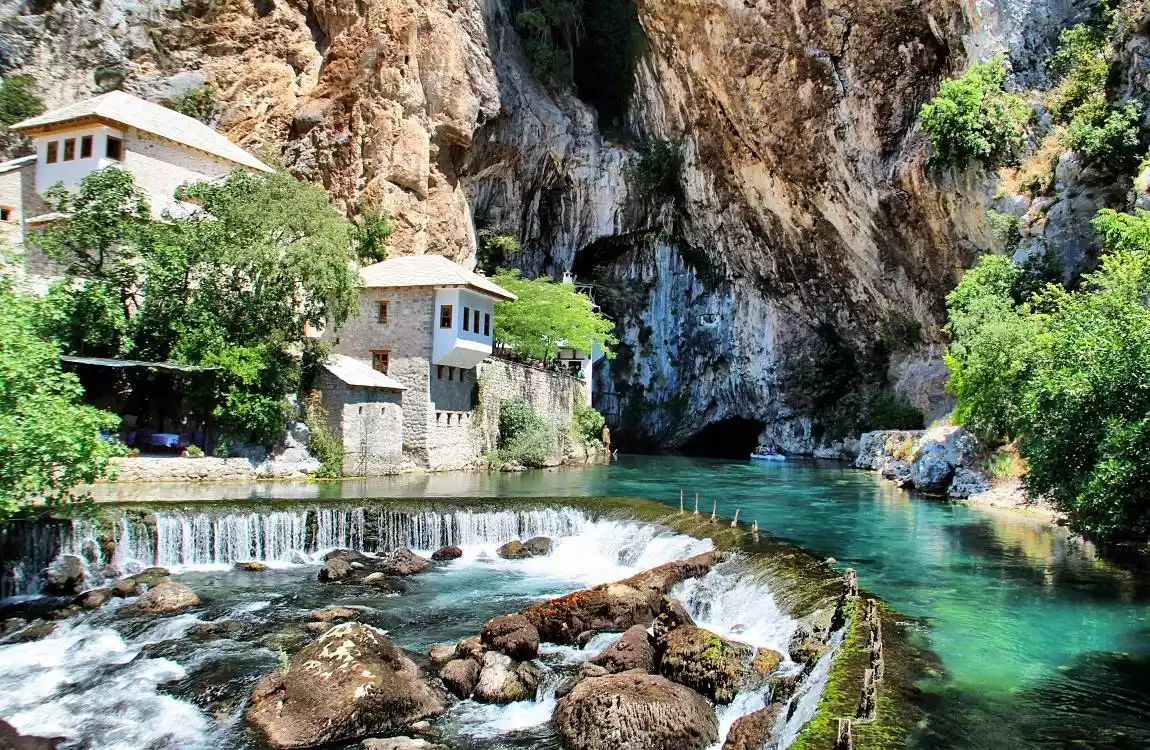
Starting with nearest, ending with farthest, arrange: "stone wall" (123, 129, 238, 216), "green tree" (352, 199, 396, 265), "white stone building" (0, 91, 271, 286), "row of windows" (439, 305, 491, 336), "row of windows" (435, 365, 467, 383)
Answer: "white stone building" (0, 91, 271, 286) < "stone wall" (123, 129, 238, 216) < "row of windows" (439, 305, 491, 336) < "row of windows" (435, 365, 467, 383) < "green tree" (352, 199, 396, 265)

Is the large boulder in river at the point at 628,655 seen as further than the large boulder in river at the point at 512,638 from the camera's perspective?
No

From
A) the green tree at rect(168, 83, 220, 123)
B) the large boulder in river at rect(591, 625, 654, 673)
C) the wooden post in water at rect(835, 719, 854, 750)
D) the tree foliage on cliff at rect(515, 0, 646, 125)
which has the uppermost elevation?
the tree foliage on cliff at rect(515, 0, 646, 125)

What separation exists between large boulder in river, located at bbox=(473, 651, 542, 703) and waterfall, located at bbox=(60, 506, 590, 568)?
299 inches

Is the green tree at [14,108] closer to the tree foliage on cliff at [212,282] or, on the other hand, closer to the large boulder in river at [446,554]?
the tree foliage on cliff at [212,282]

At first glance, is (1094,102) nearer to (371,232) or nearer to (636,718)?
(636,718)

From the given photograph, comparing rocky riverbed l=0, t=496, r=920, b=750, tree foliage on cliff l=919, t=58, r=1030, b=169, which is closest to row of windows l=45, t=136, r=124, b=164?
rocky riverbed l=0, t=496, r=920, b=750

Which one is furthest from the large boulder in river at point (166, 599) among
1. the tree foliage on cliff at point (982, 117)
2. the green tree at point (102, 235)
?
the tree foliage on cliff at point (982, 117)

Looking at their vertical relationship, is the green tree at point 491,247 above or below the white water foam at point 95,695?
above

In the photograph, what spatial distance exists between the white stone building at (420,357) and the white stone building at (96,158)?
677cm

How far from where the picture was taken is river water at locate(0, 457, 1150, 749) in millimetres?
8164

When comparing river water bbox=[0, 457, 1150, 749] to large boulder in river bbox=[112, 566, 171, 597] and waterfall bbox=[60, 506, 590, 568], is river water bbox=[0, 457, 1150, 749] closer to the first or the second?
waterfall bbox=[60, 506, 590, 568]

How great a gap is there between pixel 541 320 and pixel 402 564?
77.5 feet

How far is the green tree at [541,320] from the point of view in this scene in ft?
125

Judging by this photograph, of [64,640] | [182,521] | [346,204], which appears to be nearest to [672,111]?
[346,204]
